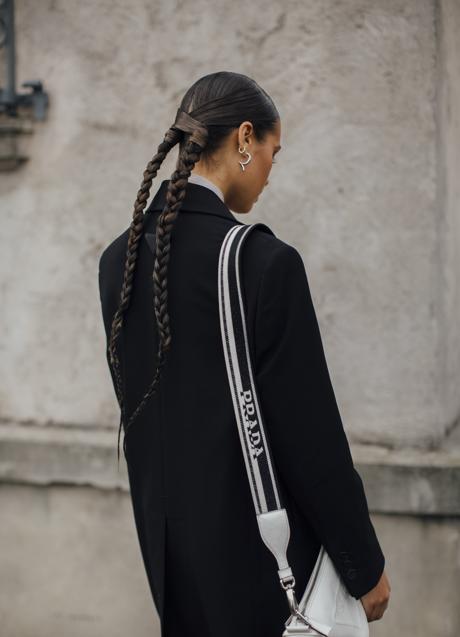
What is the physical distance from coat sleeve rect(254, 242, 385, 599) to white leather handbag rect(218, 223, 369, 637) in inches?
1.1

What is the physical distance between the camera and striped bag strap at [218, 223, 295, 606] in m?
1.78

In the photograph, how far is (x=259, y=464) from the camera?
5.92 ft

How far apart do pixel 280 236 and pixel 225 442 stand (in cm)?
179

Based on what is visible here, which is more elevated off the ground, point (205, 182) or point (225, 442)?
point (205, 182)

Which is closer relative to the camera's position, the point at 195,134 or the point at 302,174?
the point at 195,134

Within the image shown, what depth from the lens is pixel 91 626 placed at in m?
3.90

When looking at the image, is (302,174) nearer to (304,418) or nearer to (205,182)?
(205,182)

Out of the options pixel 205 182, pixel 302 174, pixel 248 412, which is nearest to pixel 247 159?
pixel 205 182

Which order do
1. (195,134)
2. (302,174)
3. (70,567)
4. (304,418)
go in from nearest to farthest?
(304,418) → (195,134) → (302,174) → (70,567)

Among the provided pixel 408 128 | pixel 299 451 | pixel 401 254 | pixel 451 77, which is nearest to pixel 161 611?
pixel 299 451

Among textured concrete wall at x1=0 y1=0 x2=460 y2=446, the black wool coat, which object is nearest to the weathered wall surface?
textured concrete wall at x1=0 y1=0 x2=460 y2=446

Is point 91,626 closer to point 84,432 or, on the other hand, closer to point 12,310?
point 84,432

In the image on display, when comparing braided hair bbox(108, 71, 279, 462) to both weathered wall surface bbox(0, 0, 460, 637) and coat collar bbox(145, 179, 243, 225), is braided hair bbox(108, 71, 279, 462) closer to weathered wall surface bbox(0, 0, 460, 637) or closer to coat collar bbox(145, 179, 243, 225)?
coat collar bbox(145, 179, 243, 225)

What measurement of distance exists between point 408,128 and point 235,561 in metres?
1.97
